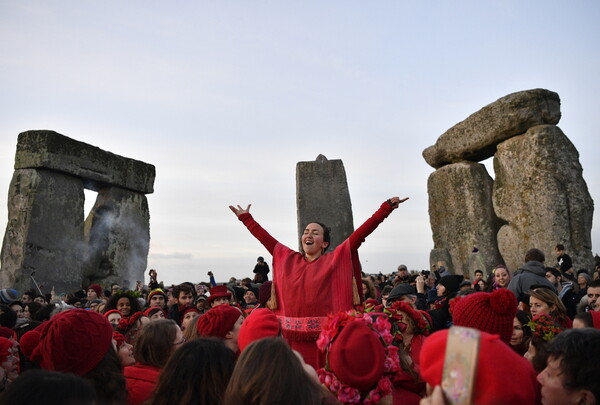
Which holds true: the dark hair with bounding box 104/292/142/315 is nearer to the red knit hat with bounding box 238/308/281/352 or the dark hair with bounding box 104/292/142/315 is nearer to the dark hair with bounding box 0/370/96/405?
the red knit hat with bounding box 238/308/281/352

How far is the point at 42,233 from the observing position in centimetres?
1098

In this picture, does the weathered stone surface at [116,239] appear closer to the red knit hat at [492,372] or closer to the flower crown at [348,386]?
the flower crown at [348,386]

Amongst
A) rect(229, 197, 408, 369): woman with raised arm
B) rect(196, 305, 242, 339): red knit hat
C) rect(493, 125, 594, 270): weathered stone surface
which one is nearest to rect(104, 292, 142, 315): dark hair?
rect(229, 197, 408, 369): woman with raised arm

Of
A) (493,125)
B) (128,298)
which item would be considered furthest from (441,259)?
(128,298)

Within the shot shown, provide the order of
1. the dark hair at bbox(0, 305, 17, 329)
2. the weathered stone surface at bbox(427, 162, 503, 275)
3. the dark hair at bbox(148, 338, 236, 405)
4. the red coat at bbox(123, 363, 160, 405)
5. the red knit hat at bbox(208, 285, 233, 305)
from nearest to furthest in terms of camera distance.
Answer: the dark hair at bbox(148, 338, 236, 405)
the red coat at bbox(123, 363, 160, 405)
the dark hair at bbox(0, 305, 17, 329)
the red knit hat at bbox(208, 285, 233, 305)
the weathered stone surface at bbox(427, 162, 503, 275)

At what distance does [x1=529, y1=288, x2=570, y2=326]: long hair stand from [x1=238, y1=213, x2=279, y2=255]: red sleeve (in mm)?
1888

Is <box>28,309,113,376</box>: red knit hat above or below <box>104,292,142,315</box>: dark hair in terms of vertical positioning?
below

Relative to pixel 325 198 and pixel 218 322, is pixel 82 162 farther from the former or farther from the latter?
pixel 218 322

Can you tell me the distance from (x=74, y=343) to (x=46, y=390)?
999 millimetres

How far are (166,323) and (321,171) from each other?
5.44 meters

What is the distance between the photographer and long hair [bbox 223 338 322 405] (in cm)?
152

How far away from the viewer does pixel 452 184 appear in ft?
41.1

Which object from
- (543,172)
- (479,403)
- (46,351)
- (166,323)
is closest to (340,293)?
(166,323)

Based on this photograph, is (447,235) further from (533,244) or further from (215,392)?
(215,392)
